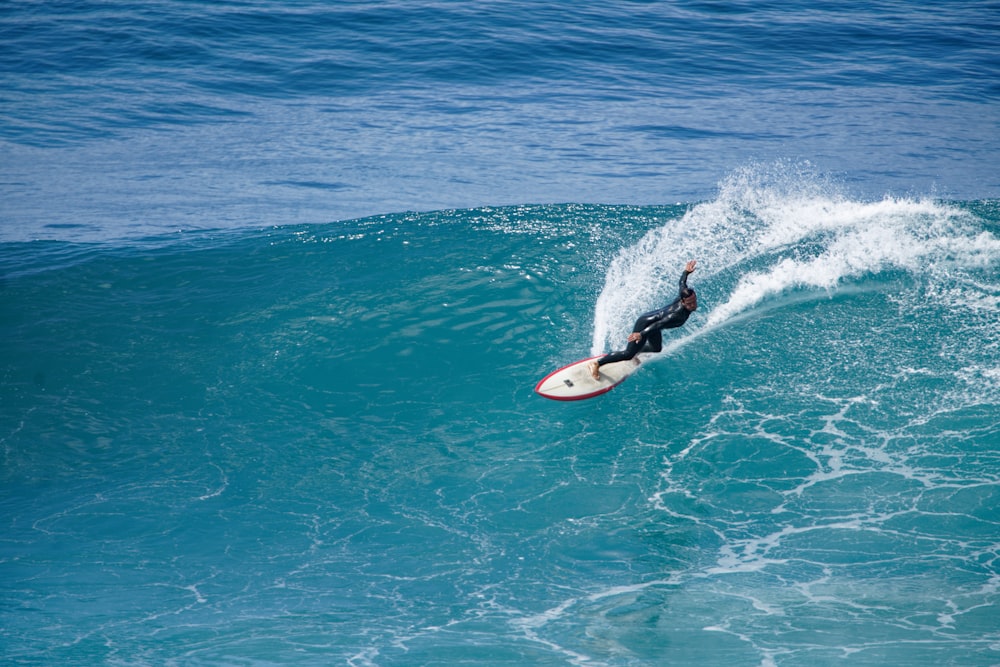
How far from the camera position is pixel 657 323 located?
11.7 meters

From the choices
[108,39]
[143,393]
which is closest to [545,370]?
[143,393]

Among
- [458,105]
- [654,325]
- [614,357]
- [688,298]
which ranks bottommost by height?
[614,357]

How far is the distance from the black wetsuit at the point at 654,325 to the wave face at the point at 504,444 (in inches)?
33.4

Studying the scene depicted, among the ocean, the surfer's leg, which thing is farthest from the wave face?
the surfer's leg

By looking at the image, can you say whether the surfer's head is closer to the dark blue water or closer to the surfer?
the surfer

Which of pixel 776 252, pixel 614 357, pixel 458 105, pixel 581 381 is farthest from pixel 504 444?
pixel 458 105

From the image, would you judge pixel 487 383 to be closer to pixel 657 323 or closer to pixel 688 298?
pixel 657 323

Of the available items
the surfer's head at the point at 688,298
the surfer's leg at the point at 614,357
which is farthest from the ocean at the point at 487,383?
the surfer's head at the point at 688,298

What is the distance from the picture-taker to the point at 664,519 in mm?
10508

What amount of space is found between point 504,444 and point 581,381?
1343 millimetres

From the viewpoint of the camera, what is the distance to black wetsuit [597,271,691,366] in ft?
37.8

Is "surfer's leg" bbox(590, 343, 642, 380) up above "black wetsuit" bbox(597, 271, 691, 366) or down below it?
below

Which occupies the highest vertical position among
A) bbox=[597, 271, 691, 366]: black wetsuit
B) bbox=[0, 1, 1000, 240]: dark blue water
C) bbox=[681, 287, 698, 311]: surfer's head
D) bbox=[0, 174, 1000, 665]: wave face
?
bbox=[0, 1, 1000, 240]: dark blue water

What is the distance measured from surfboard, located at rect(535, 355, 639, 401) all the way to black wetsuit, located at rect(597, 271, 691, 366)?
0.36 meters
